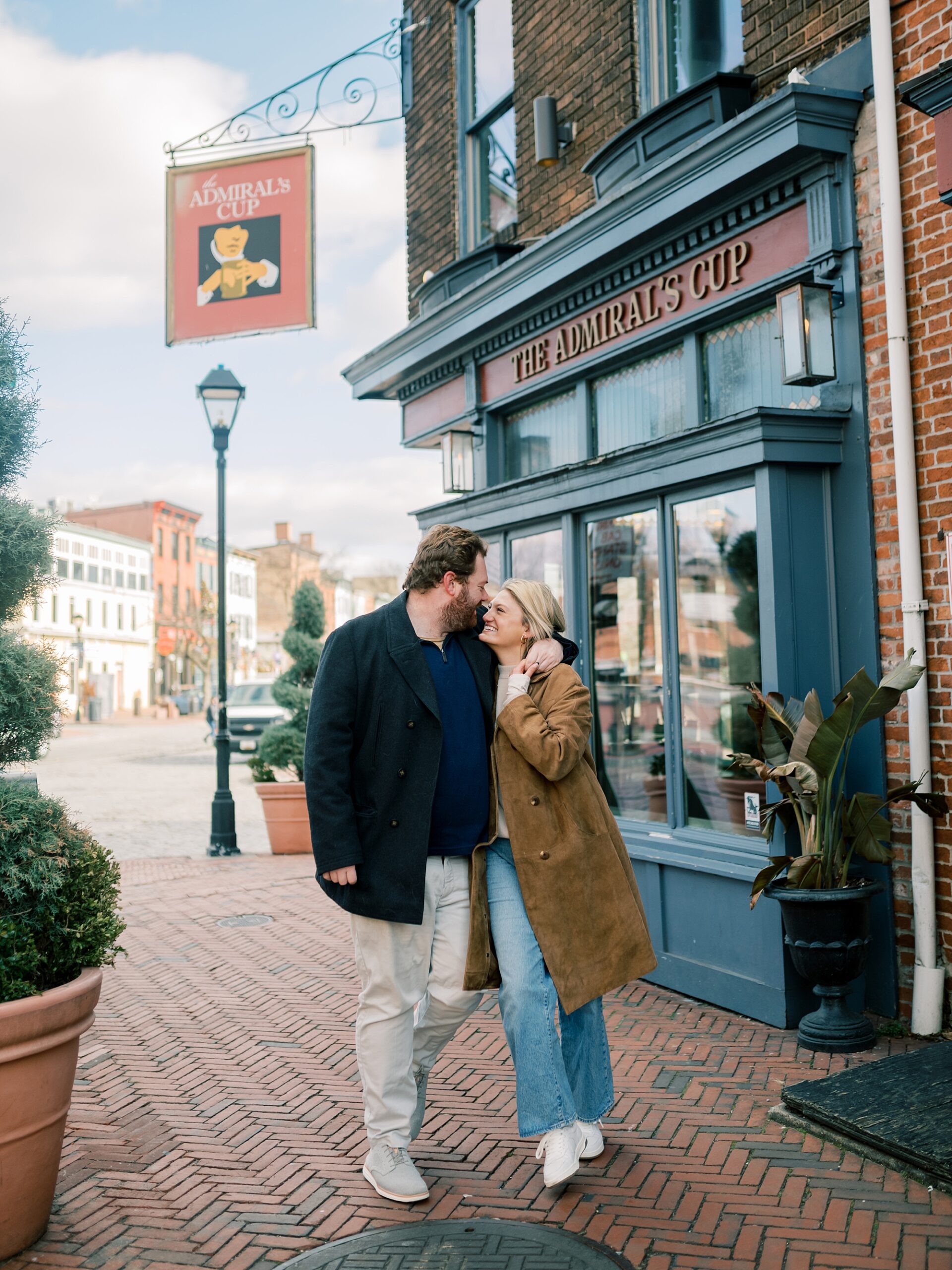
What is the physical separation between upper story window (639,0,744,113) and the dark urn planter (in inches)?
193

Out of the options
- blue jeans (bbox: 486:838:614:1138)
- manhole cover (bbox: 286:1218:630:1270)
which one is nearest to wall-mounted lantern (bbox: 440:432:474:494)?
blue jeans (bbox: 486:838:614:1138)

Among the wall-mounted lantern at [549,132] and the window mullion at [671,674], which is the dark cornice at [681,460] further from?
the wall-mounted lantern at [549,132]

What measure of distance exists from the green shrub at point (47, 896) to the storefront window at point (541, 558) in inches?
163

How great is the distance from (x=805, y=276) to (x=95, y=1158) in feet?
16.7

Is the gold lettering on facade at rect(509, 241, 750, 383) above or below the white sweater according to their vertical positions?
above

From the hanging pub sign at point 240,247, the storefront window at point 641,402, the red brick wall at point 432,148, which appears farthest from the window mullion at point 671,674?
the red brick wall at point 432,148

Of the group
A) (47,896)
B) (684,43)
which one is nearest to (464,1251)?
(47,896)

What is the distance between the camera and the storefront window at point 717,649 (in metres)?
5.79

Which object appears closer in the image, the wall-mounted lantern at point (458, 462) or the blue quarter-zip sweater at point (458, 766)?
the blue quarter-zip sweater at point (458, 766)

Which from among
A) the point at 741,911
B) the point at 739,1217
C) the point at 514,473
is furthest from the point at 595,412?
the point at 739,1217

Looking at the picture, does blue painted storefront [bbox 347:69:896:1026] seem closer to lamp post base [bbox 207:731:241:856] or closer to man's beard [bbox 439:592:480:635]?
man's beard [bbox 439:592:480:635]

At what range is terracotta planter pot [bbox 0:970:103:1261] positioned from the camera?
10.3 feet

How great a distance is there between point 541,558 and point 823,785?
10.6ft

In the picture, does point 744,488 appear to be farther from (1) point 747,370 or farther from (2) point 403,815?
(2) point 403,815
